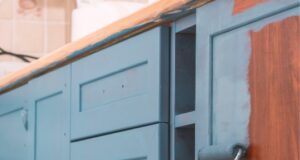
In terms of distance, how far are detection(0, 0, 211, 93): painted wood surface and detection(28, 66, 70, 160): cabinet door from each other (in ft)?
0.09

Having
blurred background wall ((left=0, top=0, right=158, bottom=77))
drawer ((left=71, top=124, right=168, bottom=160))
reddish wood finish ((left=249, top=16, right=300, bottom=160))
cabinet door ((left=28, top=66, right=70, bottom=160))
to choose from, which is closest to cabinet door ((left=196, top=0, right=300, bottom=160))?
reddish wood finish ((left=249, top=16, right=300, bottom=160))

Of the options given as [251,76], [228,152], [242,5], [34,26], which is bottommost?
[228,152]

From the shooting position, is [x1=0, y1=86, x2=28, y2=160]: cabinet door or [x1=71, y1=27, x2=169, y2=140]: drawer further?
[x1=0, y1=86, x2=28, y2=160]: cabinet door

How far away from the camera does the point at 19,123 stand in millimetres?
2023

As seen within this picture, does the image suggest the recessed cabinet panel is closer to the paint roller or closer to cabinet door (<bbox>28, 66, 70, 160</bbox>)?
cabinet door (<bbox>28, 66, 70, 160</bbox>)

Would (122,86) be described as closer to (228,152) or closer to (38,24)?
(228,152)

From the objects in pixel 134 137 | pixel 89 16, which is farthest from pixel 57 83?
pixel 89 16

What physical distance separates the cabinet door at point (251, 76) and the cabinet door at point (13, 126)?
922 millimetres

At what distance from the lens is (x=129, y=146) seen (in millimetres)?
1380

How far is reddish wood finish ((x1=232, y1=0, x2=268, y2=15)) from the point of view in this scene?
1.04 m

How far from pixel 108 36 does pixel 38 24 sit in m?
1.28

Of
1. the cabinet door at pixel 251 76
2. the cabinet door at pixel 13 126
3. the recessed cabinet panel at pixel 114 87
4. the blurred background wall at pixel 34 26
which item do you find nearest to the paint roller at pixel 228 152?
the cabinet door at pixel 251 76

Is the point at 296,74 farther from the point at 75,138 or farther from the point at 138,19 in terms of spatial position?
the point at 75,138

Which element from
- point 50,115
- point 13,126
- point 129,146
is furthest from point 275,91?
point 13,126
